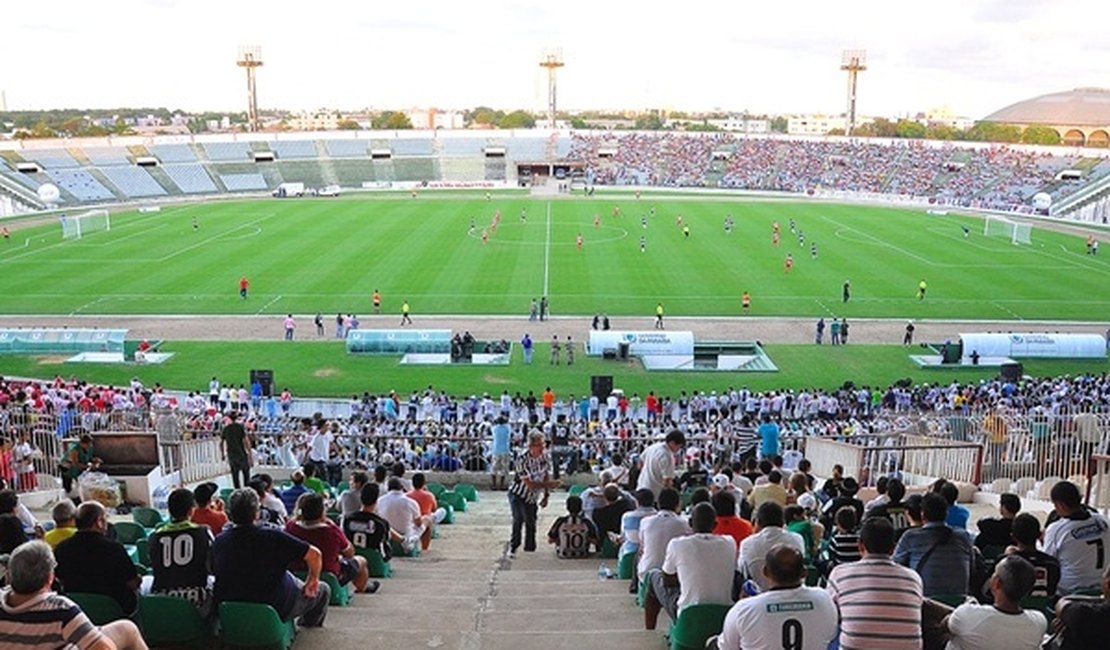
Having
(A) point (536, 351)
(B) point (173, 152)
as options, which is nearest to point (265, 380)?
(A) point (536, 351)

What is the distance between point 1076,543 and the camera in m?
7.43

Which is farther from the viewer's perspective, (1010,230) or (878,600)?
(1010,230)

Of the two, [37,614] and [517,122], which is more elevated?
[517,122]

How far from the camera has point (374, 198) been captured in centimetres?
8881

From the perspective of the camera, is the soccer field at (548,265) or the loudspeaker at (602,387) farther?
the soccer field at (548,265)

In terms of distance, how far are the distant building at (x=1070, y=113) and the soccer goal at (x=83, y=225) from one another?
130394 mm

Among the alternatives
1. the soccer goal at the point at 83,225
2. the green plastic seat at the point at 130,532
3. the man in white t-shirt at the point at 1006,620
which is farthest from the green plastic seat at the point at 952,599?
the soccer goal at the point at 83,225

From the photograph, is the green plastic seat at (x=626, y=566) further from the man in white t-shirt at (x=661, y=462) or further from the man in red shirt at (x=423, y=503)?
the man in red shirt at (x=423, y=503)

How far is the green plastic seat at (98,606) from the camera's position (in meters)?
6.46

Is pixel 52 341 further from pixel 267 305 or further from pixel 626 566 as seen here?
pixel 626 566

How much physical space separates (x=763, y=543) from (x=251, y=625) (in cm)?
361

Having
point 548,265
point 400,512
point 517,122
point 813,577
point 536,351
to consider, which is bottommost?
point 536,351

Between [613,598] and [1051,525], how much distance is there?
3638 mm

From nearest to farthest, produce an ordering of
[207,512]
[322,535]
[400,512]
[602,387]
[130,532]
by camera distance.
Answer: [322,535]
[207,512]
[130,532]
[400,512]
[602,387]
